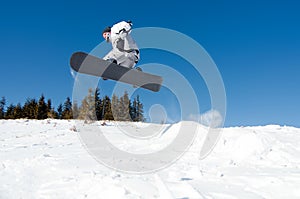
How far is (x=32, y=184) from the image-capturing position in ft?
12.0

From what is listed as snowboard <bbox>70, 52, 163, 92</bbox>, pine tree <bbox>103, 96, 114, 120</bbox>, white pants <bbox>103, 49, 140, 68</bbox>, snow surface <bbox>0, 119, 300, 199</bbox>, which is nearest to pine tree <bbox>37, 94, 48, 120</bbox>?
pine tree <bbox>103, 96, 114, 120</bbox>

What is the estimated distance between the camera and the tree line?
3022 cm

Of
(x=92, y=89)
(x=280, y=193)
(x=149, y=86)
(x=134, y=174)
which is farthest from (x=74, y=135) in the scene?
(x=92, y=89)

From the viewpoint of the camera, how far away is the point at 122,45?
22.9ft

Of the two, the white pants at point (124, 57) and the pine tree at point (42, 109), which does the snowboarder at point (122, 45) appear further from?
the pine tree at point (42, 109)

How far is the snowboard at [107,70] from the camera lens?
6934 millimetres

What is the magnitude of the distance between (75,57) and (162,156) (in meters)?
3.46

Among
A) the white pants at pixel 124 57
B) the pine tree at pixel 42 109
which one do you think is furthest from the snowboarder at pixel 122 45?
the pine tree at pixel 42 109

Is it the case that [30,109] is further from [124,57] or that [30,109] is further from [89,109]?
[124,57]

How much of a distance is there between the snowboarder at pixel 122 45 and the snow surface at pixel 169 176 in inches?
106

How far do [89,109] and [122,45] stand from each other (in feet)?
78.3

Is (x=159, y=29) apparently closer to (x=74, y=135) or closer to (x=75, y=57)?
(x=75, y=57)

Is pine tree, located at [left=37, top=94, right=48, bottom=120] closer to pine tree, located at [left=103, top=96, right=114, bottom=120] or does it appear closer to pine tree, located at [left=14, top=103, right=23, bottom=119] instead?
pine tree, located at [left=14, top=103, right=23, bottom=119]

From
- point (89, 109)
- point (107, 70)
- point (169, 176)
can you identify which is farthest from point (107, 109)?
point (169, 176)
